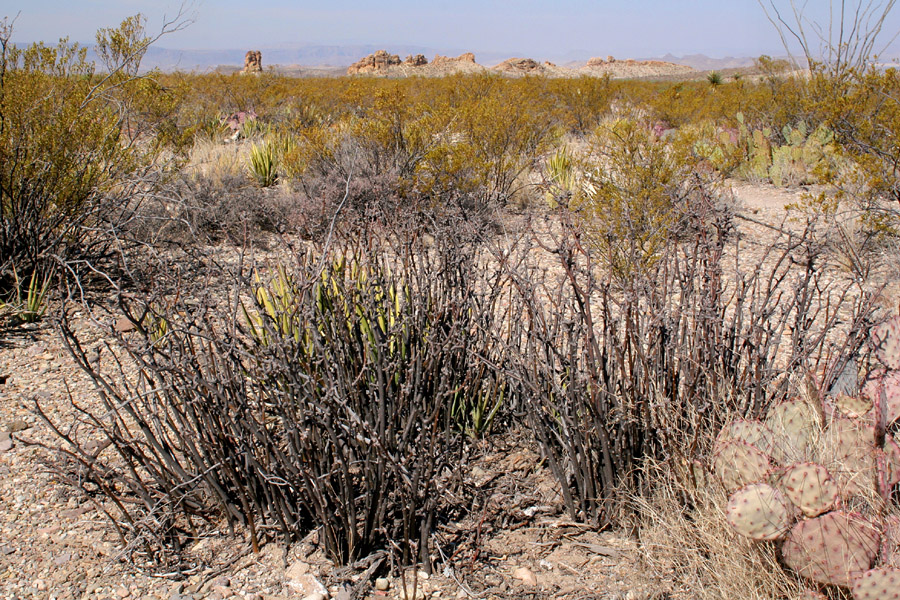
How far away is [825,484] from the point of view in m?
1.92

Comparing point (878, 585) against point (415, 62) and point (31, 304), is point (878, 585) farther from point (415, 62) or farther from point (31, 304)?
point (415, 62)

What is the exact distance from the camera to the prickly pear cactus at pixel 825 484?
1.86 metres

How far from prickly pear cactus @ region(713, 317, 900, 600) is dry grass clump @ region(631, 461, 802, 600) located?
0.08 metres

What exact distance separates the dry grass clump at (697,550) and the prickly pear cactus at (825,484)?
79 millimetres

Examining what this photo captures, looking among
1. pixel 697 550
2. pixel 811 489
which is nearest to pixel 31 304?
pixel 697 550

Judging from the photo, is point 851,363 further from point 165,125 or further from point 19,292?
point 165,125

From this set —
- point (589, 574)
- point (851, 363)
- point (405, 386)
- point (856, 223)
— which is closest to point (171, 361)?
point (405, 386)

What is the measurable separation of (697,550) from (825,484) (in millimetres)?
498

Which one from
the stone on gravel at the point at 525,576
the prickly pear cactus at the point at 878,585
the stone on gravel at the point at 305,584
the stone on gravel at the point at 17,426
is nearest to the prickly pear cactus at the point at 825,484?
the prickly pear cactus at the point at 878,585

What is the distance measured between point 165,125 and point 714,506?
28.0 ft

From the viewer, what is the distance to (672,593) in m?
2.12

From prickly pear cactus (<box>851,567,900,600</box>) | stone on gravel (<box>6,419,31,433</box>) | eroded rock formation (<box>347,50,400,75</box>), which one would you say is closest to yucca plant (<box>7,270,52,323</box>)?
stone on gravel (<box>6,419,31,433</box>)

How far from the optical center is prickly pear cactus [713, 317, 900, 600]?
1864 mm

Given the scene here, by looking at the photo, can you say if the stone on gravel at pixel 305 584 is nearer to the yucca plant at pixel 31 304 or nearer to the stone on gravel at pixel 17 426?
the stone on gravel at pixel 17 426
